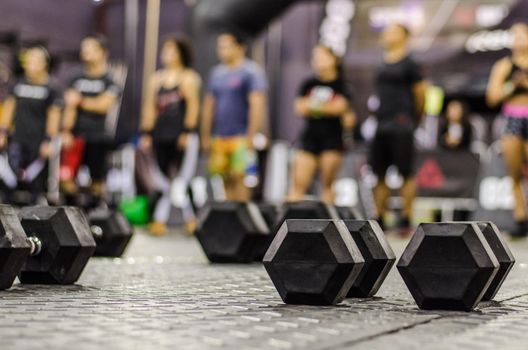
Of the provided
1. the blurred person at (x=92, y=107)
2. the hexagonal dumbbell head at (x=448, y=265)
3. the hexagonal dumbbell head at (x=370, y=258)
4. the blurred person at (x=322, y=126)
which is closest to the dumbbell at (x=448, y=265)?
the hexagonal dumbbell head at (x=448, y=265)

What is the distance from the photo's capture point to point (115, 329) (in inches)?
51.9

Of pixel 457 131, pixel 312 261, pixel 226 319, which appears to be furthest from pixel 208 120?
pixel 226 319

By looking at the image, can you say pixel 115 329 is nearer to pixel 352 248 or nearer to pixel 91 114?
pixel 352 248

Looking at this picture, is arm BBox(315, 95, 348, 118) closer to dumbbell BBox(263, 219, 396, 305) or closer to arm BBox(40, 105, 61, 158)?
→ arm BBox(40, 105, 61, 158)

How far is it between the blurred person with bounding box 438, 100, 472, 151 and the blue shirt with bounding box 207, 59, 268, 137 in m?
3.00

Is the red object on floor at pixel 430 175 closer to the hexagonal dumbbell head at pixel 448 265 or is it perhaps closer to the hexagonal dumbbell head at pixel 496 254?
the hexagonal dumbbell head at pixel 496 254

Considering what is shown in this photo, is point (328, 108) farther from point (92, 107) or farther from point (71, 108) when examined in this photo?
point (71, 108)

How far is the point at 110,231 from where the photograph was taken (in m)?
3.03

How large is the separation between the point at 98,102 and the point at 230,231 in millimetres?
3508

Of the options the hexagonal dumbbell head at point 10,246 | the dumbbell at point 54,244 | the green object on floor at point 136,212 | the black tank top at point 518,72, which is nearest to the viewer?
the hexagonal dumbbell head at point 10,246

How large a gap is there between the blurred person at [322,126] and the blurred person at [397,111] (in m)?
0.27

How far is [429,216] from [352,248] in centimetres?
660

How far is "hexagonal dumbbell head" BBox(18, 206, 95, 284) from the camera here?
197 centimetres

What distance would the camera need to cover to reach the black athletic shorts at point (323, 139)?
5.44 metres
